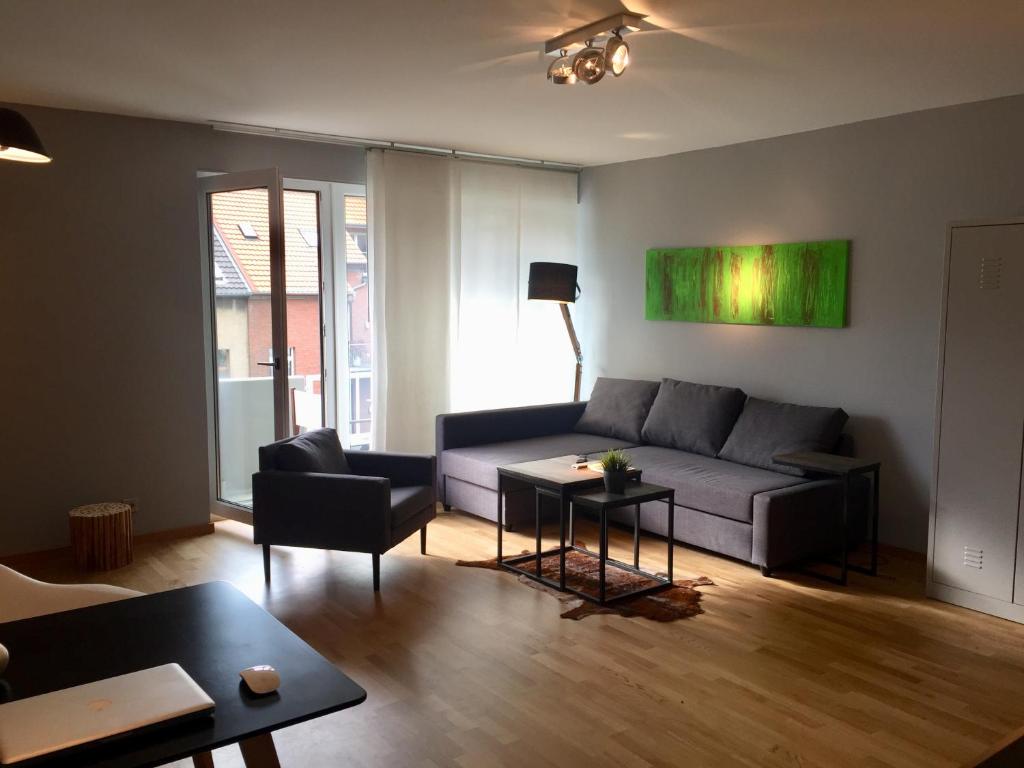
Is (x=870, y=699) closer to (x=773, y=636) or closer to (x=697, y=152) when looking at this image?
(x=773, y=636)

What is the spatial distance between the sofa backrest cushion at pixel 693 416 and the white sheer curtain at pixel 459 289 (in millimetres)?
1250

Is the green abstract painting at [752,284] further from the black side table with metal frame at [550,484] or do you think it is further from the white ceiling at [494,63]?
the black side table with metal frame at [550,484]

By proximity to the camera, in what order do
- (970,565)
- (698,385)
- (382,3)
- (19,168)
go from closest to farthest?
(382,3) < (970,565) < (19,168) < (698,385)

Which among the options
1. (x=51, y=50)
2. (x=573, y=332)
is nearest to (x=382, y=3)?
(x=51, y=50)

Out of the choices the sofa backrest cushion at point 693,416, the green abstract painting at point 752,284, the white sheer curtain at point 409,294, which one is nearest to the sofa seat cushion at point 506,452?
the sofa backrest cushion at point 693,416

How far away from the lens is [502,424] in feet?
19.5

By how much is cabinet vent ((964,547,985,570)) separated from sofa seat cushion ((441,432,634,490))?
2.24m

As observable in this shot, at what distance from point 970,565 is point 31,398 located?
4.92m

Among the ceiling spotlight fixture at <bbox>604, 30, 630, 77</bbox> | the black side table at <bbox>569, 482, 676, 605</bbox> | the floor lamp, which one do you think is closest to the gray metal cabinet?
the black side table at <bbox>569, 482, 676, 605</bbox>

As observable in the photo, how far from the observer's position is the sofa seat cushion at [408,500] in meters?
4.25

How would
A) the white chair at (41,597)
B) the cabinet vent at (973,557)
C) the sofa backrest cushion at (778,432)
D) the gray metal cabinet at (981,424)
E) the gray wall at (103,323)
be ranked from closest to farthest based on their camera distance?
the white chair at (41,597), the gray metal cabinet at (981,424), the cabinet vent at (973,557), the gray wall at (103,323), the sofa backrest cushion at (778,432)

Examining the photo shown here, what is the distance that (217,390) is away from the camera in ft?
17.4

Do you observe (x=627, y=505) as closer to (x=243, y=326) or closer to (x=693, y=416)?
(x=693, y=416)

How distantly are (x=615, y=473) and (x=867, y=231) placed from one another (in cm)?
221
